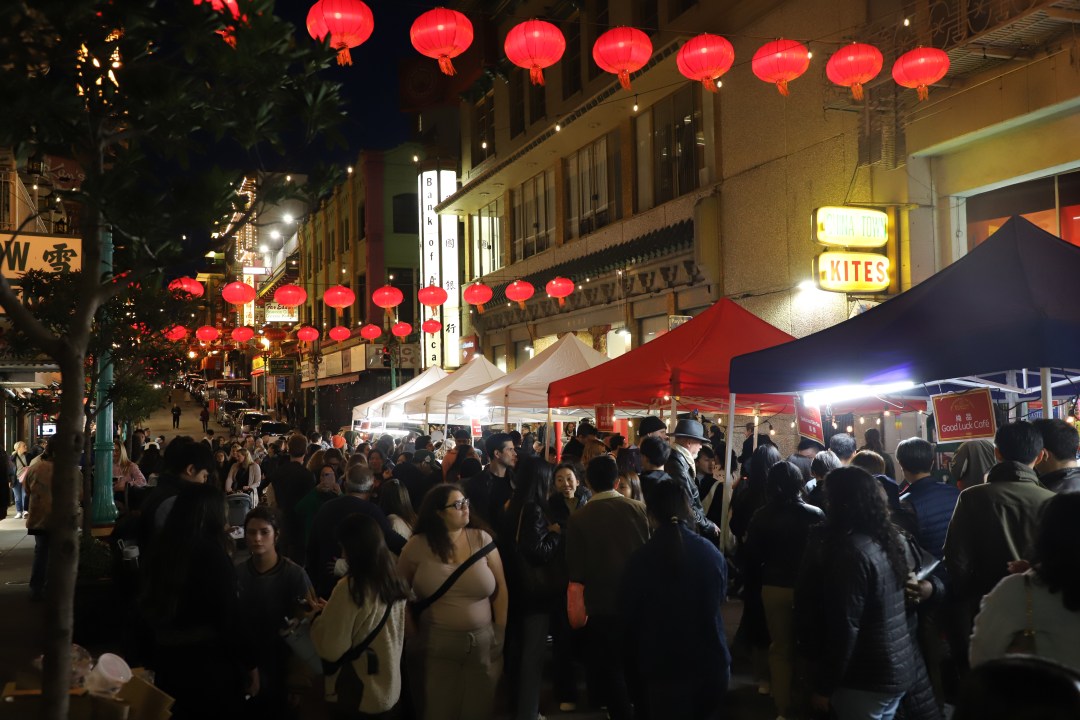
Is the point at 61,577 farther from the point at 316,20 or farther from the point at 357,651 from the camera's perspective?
the point at 316,20

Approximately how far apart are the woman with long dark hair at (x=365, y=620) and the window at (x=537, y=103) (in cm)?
2447

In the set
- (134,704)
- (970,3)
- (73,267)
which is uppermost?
(970,3)

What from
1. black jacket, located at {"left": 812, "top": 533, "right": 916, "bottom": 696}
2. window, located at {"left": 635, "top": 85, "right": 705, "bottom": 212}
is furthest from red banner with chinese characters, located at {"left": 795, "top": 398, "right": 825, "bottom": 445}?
window, located at {"left": 635, "top": 85, "right": 705, "bottom": 212}

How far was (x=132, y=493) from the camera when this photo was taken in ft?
49.3

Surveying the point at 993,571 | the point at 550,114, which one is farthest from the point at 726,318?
the point at 550,114

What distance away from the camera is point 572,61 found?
1049 inches

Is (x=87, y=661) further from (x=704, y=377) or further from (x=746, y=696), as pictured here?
(x=704, y=377)

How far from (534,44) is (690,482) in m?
→ 6.23

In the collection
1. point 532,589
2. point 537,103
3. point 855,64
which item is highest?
point 537,103

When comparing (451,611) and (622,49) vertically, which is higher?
A: (622,49)

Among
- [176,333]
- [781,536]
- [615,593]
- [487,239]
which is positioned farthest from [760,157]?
[487,239]

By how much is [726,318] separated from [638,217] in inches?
459

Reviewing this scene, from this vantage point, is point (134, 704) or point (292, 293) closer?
point (134, 704)

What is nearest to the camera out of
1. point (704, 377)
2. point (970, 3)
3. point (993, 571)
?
point (993, 571)
